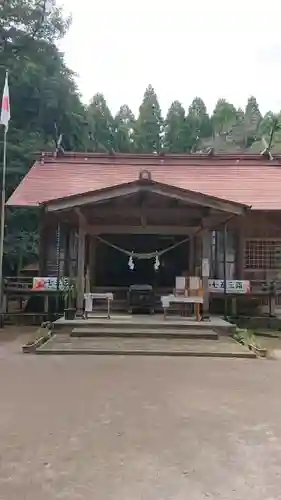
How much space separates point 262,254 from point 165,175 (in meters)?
4.02

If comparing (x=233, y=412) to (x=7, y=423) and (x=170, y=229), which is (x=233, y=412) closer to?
(x=7, y=423)

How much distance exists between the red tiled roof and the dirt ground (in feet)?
26.8

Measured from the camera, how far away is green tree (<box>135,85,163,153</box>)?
39844 mm

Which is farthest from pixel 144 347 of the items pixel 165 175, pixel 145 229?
pixel 165 175

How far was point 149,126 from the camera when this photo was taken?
40812 millimetres

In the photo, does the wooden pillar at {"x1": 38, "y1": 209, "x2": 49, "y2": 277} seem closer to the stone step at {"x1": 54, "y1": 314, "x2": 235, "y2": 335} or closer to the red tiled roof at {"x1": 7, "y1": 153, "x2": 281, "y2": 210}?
the red tiled roof at {"x1": 7, "y1": 153, "x2": 281, "y2": 210}

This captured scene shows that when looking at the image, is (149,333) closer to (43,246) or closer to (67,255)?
(67,255)

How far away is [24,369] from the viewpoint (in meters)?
7.23

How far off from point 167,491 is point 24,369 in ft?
14.3

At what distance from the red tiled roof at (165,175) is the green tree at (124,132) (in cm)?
1770

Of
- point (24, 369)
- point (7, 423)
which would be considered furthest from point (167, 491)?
point (24, 369)

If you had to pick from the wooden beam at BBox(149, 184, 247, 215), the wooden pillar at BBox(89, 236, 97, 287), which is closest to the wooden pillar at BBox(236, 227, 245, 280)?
the wooden beam at BBox(149, 184, 247, 215)

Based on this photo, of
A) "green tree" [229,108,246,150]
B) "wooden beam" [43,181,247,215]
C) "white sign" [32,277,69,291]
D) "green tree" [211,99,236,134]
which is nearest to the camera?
"wooden beam" [43,181,247,215]

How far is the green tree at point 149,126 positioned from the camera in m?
39.8
